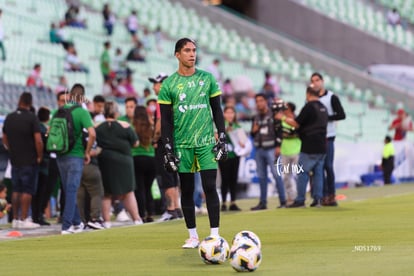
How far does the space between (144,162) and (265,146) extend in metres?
2.69

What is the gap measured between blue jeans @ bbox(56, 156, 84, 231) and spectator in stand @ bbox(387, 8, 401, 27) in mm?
33828

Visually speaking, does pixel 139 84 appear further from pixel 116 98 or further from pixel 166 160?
pixel 166 160

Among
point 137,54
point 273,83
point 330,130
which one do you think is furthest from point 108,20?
point 330,130

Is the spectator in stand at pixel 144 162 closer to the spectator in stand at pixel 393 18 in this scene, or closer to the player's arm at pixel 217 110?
the player's arm at pixel 217 110

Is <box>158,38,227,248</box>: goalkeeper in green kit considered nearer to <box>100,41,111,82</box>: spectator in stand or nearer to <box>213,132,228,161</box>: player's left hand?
<box>213,132,228,161</box>: player's left hand

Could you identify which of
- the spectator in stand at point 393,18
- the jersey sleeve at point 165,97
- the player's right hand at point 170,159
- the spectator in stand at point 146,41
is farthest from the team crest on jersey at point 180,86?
the spectator in stand at point 393,18

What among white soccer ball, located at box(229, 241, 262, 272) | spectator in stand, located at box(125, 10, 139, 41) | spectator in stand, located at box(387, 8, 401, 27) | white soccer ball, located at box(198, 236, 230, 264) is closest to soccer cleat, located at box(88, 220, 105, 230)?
white soccer ball, located at box(198, 236, 230, 264)

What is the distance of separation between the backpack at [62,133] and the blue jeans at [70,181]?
19 cm

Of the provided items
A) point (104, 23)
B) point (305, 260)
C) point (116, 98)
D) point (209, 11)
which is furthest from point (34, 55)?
point (305, 260)

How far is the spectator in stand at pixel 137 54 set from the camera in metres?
34.0

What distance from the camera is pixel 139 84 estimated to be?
1264 inches

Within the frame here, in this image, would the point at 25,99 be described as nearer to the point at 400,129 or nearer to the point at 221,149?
the point at 221,149

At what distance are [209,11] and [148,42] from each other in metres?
7.34

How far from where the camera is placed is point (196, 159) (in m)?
12.0
